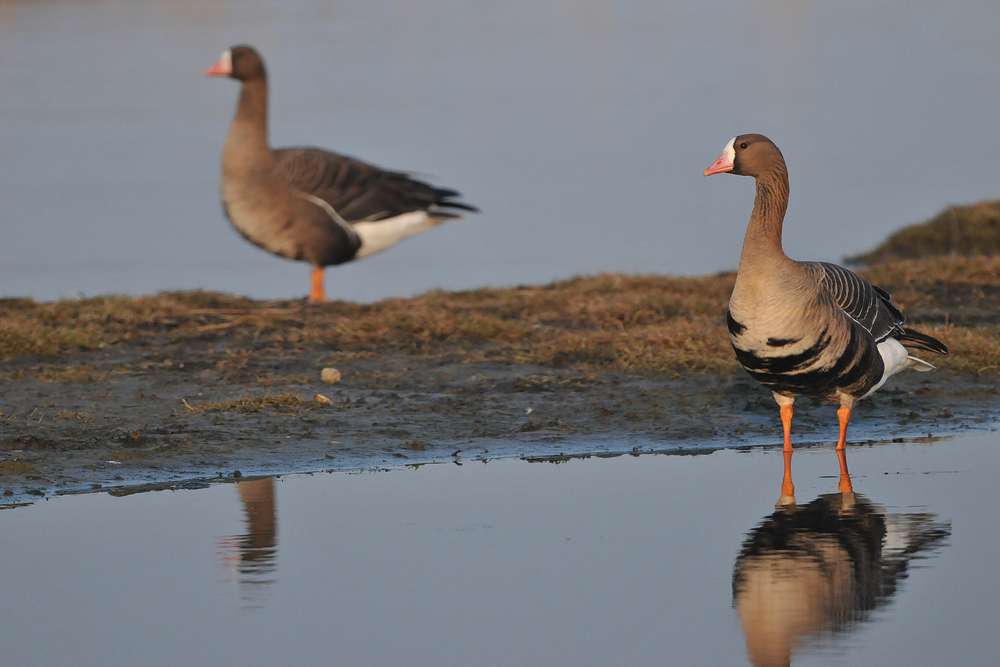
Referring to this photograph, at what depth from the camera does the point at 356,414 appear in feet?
24.1

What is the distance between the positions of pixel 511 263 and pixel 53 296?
4646 millimetres

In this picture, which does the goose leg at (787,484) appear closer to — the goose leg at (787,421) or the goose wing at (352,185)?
the goose leg at (787,421)

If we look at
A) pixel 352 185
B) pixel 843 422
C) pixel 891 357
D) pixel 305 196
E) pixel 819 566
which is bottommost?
pixel 819 566

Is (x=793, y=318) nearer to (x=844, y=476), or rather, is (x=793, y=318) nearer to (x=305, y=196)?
(x=844, y=476)

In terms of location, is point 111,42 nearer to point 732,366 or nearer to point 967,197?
point 967,197

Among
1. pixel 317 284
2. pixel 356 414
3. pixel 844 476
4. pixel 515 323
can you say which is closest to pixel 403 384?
pixel 356 414

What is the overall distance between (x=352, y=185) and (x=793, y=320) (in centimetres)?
672

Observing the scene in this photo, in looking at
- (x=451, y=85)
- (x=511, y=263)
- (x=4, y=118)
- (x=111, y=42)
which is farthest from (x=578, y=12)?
(x=511, y=263)

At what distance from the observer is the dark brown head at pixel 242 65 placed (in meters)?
12.7

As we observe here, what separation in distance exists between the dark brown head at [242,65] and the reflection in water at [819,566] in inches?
329

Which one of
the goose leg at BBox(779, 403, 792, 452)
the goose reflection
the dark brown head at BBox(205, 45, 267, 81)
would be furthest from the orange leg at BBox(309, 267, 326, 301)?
the goose reflection

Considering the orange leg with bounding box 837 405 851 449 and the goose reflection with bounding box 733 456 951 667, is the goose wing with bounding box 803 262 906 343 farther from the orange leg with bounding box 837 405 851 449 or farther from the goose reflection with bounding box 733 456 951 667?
the goose reflection with bounding box 733 456 951 667

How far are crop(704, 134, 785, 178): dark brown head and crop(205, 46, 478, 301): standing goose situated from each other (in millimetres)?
5646

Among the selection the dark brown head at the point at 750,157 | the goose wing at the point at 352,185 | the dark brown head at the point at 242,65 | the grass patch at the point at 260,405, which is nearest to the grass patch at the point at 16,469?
the grass patch at the point at 260,405
